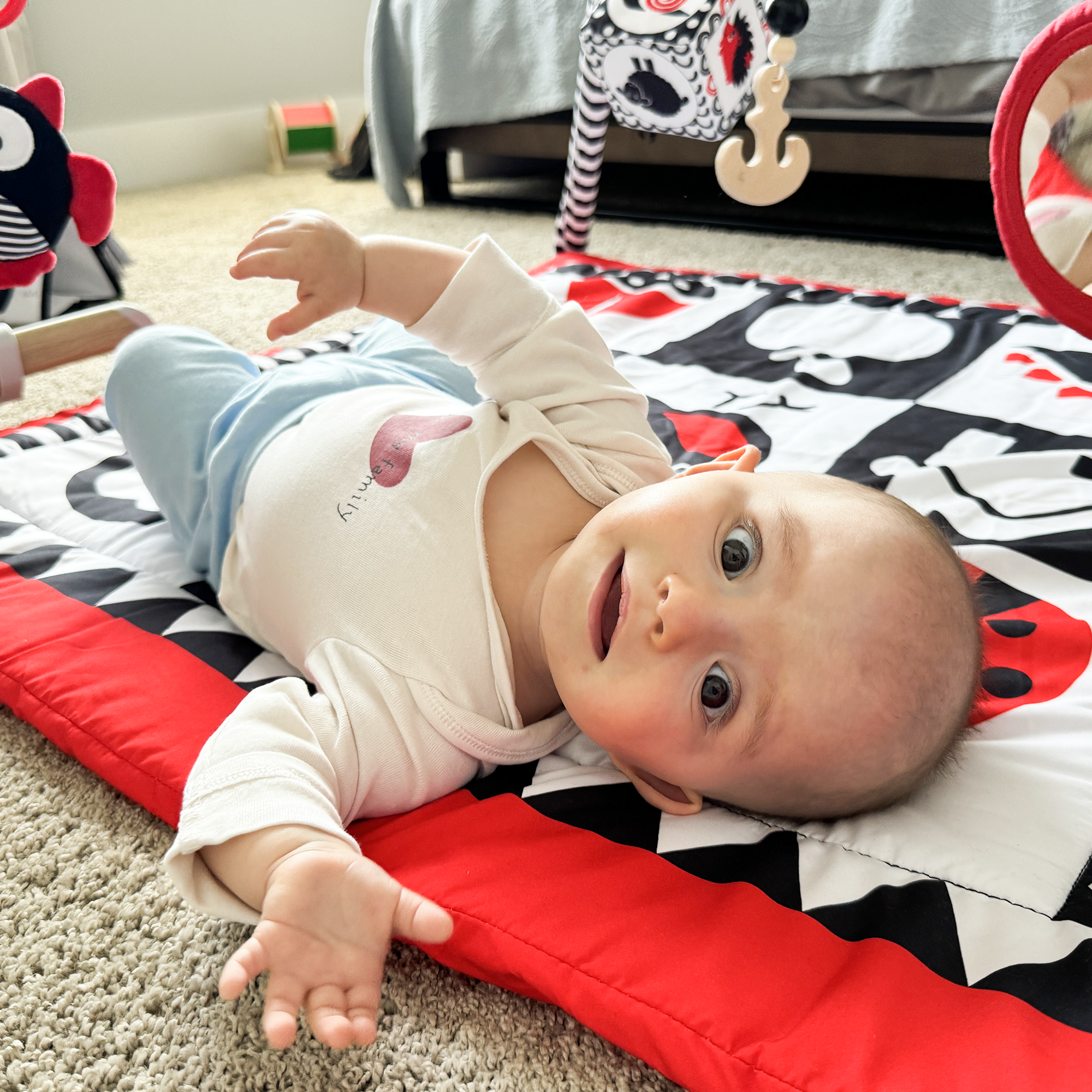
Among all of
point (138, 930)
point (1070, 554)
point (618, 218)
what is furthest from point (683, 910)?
point (618, 218)

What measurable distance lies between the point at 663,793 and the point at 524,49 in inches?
75.5

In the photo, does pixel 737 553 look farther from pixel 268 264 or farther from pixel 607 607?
pixel 268 264

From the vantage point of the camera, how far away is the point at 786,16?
1111mm

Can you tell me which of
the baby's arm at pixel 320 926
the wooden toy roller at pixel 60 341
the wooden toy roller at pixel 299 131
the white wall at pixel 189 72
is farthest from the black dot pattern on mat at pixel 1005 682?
the wooden toy roller at pixel 299 131

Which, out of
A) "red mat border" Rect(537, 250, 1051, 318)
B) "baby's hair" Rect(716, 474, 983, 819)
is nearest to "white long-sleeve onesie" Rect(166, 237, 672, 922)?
"baby's hair" Rect(716, 474, 983, 819)

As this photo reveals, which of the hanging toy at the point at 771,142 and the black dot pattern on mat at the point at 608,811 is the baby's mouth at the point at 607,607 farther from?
the hanging toy at the point at 771,142

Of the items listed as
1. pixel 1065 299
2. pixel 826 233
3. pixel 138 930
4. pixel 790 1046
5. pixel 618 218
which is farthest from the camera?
pixel 618 218

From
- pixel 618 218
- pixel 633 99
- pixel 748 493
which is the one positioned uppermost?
pixel 633 99

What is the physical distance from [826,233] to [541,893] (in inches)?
69.4

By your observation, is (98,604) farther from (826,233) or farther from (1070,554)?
(826,233)

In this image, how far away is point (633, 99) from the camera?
1349 millimetres

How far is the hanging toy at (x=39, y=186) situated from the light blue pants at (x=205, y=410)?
11 centimetres

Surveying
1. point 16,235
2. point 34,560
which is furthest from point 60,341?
point 34,560

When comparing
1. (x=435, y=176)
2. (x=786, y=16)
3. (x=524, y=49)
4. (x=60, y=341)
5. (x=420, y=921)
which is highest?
(x=786, y=16)
